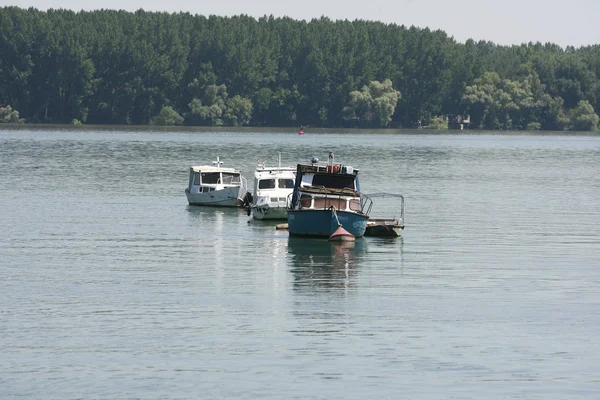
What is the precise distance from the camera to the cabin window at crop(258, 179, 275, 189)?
8319cm

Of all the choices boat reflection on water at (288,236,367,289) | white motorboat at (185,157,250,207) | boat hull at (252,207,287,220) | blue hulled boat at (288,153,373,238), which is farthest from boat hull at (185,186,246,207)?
boat reflection on water at (288,236,367,289)

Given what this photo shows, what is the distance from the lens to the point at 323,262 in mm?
61625

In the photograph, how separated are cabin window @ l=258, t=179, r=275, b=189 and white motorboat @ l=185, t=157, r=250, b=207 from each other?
9.06 m

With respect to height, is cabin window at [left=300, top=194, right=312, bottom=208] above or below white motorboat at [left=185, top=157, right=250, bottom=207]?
above

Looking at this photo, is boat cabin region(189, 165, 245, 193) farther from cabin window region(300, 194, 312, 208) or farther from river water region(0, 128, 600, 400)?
cabin window region(300, 194, 312, 208)

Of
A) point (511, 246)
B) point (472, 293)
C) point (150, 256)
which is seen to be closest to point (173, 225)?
point (150, 256)

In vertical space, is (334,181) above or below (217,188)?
above

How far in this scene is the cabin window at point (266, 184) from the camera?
83188 millimetres

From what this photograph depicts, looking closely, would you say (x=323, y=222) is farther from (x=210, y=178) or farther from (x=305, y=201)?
(x=210, y=178)

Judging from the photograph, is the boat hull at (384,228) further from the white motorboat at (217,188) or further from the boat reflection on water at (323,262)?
the white motorboat at (217,188)

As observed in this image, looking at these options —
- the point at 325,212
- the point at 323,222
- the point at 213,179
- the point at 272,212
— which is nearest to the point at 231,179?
the point at 213,179

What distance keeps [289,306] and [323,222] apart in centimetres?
2086

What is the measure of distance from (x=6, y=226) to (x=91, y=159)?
90160 mm

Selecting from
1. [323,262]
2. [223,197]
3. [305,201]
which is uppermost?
[305,201]
